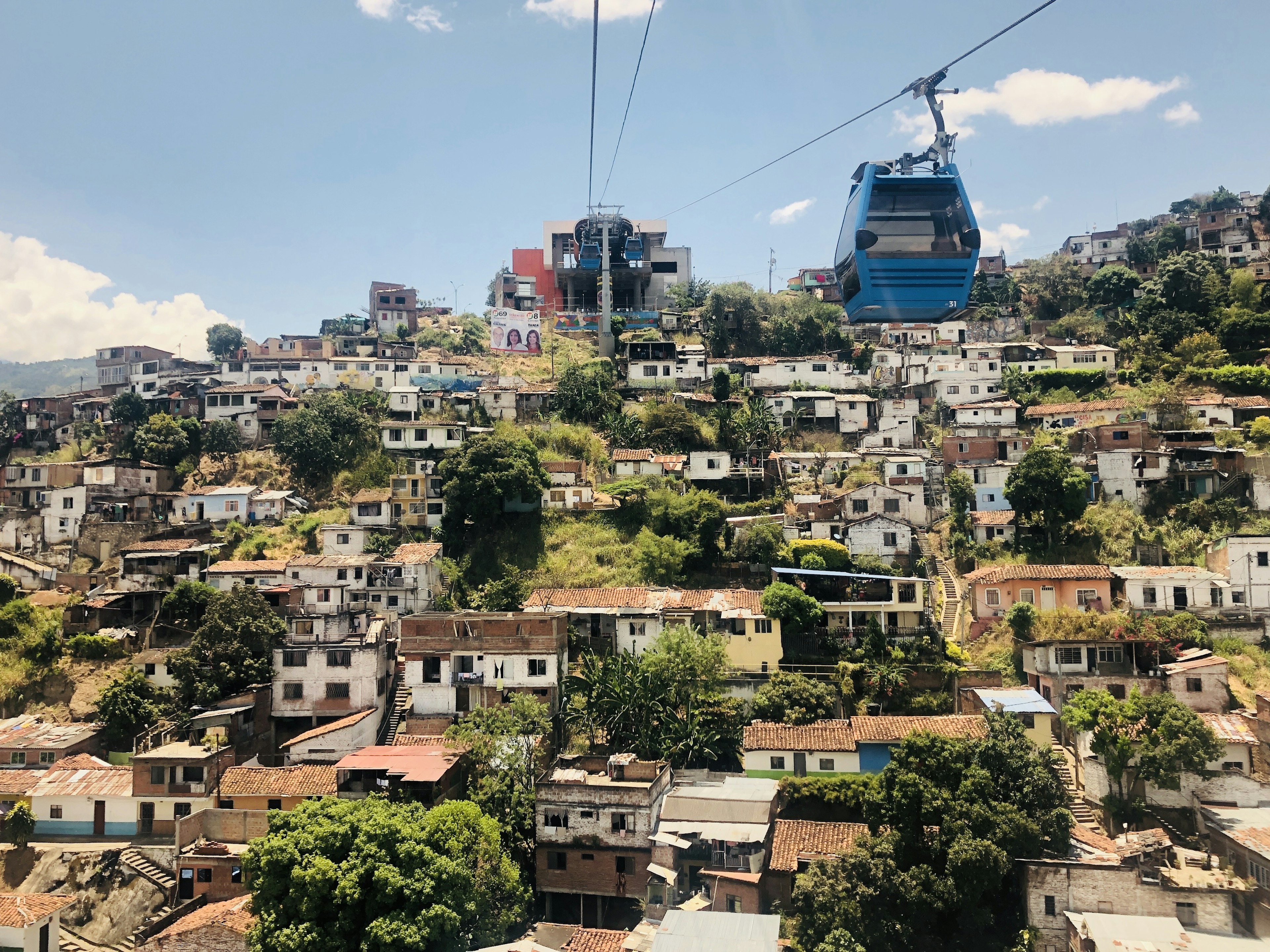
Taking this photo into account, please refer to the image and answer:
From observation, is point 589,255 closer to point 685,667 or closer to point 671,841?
point 685,667

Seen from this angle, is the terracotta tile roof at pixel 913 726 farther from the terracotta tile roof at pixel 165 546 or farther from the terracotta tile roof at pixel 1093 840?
the terracotta tile roof at pixel 165 546

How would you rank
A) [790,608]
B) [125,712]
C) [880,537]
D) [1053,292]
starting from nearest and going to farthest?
[125,712] → [790,608] → [880,537] → [1053,292]

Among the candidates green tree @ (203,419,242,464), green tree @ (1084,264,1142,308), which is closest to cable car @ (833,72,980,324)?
green tree @ (203,419,242,464)

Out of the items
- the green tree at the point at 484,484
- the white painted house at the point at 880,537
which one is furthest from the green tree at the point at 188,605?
the white painted house at the point at 880,537

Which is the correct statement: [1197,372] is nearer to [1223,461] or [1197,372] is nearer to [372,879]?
[1223,461]

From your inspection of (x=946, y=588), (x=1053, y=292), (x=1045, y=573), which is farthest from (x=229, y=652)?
(x=1053, y=292)

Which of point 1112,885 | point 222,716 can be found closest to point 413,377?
point 222,716
